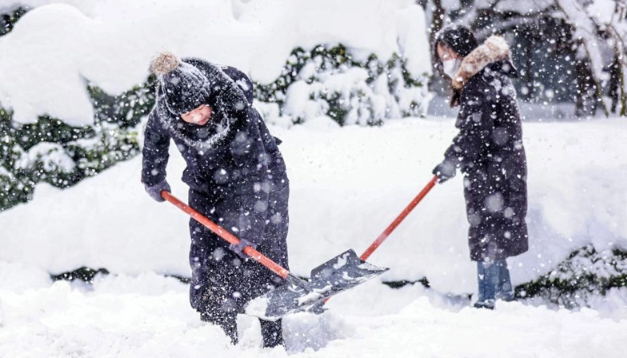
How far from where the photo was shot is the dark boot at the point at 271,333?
322 cm

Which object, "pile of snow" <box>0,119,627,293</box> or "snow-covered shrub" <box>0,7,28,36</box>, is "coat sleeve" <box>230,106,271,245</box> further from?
"snow-covered shrub" <box>0,7,28,36</box>

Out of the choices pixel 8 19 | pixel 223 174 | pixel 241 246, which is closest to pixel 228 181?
pixel 223 174

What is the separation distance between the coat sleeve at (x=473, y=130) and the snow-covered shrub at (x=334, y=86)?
274cm

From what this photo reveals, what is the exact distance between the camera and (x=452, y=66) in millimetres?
3873

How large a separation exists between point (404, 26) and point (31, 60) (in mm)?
3857

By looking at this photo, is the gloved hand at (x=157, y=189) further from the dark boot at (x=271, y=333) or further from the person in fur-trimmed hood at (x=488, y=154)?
the person in fur-trimmed hood at (x=488, y=154)

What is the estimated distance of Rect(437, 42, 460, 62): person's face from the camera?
151 inches

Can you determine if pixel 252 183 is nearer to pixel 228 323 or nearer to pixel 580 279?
pixel 228 323

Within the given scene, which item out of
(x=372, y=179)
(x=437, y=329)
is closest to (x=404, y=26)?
(x=372, y=179)

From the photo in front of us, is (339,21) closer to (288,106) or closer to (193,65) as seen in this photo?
(288,106)

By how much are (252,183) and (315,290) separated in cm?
58

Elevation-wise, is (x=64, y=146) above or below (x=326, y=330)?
above

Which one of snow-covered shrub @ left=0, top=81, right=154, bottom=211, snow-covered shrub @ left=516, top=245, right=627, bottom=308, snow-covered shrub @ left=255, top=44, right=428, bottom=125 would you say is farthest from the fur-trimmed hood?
snow-covered shrub @ left=0, top=81, right=154, bottom=211

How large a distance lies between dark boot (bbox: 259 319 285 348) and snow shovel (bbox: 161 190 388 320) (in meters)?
0.23
